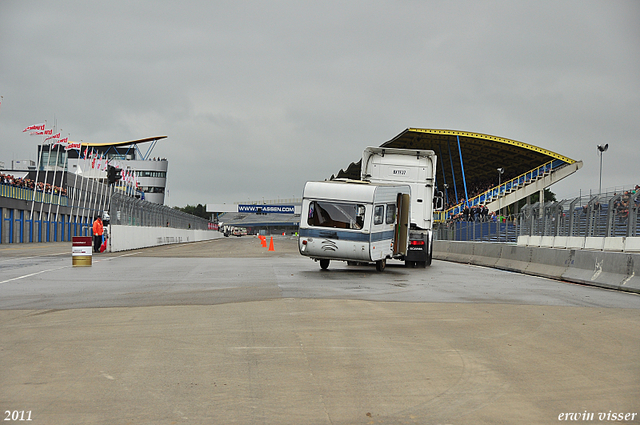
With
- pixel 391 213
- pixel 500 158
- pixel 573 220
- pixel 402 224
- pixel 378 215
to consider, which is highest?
pixel 500 158

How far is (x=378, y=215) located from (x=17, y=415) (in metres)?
15.9

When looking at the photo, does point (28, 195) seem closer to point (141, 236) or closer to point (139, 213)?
point (141, 236)

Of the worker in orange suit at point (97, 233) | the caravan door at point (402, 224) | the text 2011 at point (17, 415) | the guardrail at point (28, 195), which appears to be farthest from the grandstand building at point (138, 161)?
the text 2011 at point (17, 415)

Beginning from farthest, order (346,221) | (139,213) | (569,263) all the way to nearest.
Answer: (139,213), (346,221), (569,263)

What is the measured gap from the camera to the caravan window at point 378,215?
A: 66.3 ft

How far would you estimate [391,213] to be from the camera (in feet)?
69.9

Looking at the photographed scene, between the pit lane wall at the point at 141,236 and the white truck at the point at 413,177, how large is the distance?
17100 millimetres

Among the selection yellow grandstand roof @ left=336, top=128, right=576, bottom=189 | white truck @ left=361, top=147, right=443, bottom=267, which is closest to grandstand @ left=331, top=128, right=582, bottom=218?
yellow grandstand roof @ left=336, top=128, right=576, bottom=189

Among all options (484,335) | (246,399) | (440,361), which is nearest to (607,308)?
(484,335)

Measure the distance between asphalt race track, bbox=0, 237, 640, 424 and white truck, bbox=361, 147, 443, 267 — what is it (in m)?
10.1

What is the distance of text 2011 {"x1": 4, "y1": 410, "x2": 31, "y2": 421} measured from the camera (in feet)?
16.6

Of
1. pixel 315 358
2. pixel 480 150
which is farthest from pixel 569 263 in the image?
pixel 480 150

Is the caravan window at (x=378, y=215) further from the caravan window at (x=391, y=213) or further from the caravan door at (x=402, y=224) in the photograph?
the caravan door at (x=402, y=224)

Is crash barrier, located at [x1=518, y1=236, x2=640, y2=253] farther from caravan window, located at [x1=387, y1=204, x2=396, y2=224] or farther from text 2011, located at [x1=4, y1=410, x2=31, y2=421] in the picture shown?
text 2011, located at [x1=4, y1=410, x2=31, y2=421]
